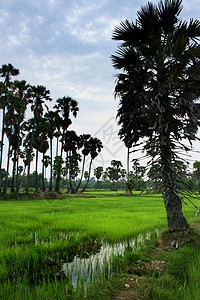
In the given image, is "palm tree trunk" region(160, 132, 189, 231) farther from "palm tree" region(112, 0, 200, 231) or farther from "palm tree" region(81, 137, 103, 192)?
"palm tree" region(81, 137, 103, 192)

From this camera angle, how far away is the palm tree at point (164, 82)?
5879 mm

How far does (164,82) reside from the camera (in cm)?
620

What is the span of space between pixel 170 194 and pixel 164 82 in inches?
152

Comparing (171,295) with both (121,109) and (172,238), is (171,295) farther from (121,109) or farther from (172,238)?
(121,109)

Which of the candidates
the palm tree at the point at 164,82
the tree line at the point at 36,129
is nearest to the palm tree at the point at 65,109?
the tree line at the point at 36,129

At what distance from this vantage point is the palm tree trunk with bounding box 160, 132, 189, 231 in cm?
577

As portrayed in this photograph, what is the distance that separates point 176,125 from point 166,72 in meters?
1.99

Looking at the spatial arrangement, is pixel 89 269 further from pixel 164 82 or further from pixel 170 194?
pixel 164 82

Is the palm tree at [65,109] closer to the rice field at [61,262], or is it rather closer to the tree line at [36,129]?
the tree line at [36,129]

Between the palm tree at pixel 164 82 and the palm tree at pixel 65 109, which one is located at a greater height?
the palm tree at pixel 65 109

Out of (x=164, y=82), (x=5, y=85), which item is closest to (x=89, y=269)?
(x=164, y=82)

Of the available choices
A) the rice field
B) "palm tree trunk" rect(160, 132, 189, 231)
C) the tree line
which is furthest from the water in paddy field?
the tree line

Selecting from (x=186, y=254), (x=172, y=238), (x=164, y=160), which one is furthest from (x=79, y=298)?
(x=164, y=160)

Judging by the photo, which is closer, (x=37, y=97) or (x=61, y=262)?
(x=61, y=262)
